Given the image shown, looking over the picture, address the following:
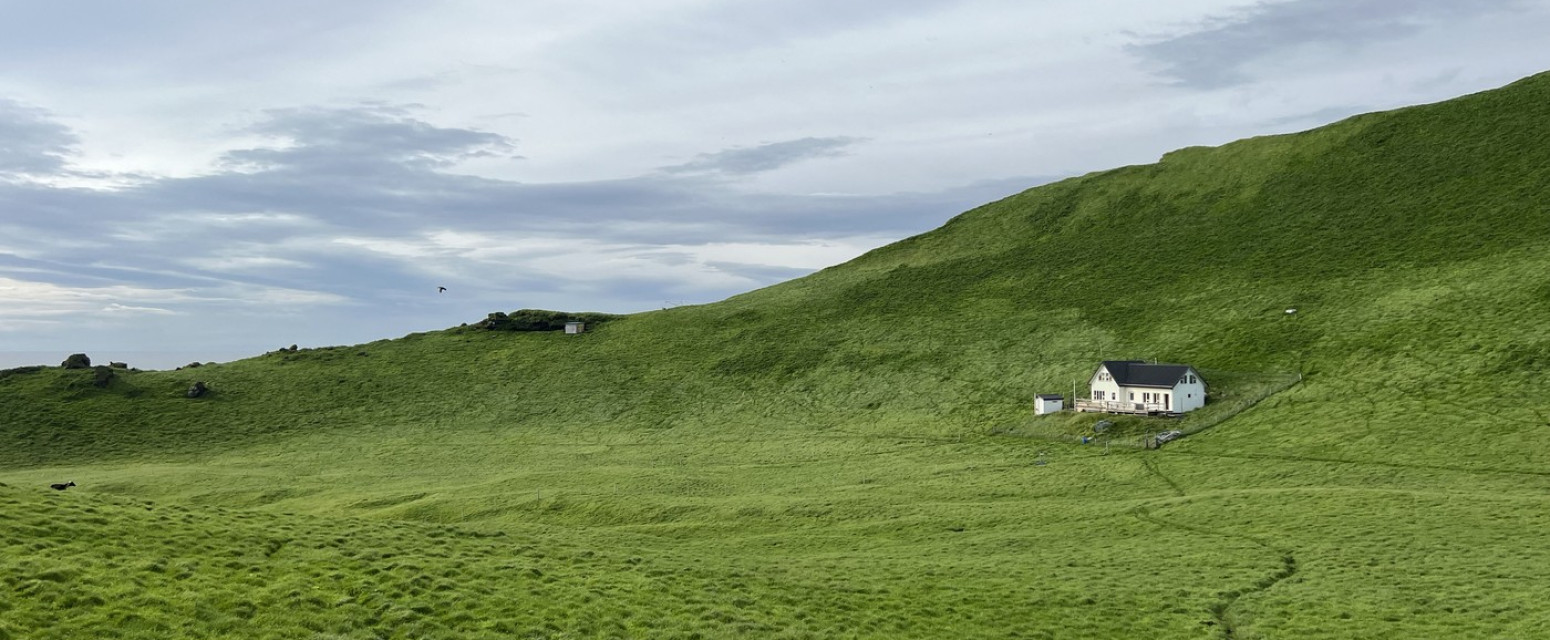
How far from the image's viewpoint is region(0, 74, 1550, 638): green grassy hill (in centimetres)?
3362

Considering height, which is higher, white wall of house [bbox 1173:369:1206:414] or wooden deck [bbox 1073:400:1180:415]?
white wall of house [bbox 1173:369:1206:414]

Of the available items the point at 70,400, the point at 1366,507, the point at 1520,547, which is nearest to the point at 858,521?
the point at 1366,507

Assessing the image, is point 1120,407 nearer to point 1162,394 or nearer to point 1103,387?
point 1103,387

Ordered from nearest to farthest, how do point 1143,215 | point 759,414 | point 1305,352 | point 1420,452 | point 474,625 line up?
point 474,625
point 1420,452
point 1305,352
point 759,414
point 1143,215

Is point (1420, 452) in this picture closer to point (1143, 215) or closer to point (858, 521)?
point (858, 521)

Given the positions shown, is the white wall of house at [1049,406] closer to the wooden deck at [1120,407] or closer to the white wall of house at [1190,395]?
the wooden deck at [1120,407]

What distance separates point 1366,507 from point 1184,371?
37.8 m

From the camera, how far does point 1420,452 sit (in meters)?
68.5

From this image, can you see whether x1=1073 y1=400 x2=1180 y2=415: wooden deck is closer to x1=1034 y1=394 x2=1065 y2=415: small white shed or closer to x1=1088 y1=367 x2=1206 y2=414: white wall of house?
x1=1088 y1=367 x2=1206 y2=414: white wall of house

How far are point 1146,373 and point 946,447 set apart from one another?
21.1 m

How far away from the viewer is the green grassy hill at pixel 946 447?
110 ft

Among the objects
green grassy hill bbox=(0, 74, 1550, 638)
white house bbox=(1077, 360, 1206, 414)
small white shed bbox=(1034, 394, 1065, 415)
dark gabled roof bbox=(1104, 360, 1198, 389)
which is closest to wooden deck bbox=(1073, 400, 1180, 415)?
white house bbox=(1077, 360, 1206, 414)

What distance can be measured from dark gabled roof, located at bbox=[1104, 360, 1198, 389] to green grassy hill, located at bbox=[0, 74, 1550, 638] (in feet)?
18.8

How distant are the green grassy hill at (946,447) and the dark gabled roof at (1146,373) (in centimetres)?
573
